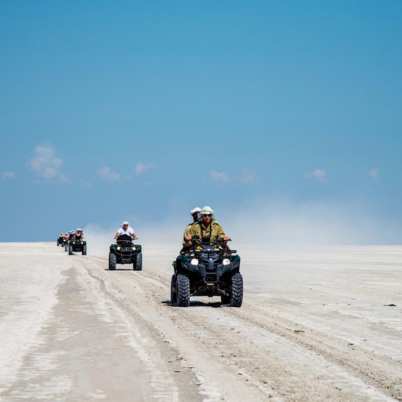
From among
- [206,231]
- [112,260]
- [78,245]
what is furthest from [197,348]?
[78,245]

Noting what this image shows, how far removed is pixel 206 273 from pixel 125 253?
17.8 m

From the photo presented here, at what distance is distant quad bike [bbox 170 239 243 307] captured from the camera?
656 inches

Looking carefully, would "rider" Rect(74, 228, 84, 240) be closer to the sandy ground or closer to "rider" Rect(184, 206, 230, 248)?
the sandy ground

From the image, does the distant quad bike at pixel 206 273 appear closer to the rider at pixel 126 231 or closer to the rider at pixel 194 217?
the rider at pixel 194 217

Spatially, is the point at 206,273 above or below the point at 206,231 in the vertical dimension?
below

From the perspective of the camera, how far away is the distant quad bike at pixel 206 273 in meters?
16.7

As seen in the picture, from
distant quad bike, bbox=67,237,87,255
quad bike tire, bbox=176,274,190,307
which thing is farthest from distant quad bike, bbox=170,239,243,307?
distant quad bike, bbox=67,237,87,255

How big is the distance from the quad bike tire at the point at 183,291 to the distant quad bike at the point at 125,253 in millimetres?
16803

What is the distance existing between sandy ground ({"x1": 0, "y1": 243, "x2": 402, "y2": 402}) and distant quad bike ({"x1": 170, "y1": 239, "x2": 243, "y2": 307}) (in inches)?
15.2

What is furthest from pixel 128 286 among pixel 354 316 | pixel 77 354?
pixel 77 354

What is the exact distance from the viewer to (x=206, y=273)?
664 inches

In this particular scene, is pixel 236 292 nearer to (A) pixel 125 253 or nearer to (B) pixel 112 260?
(B) pixel 112 260

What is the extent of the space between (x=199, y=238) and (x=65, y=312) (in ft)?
11.8

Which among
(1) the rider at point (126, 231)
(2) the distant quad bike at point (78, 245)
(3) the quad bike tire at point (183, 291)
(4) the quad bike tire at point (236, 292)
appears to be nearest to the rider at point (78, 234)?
(2) the distant quad bike at point (78, 245)
